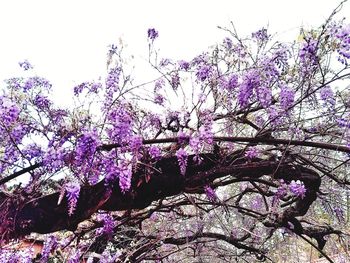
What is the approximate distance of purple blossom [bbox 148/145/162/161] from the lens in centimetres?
271

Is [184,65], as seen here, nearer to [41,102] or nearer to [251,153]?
[251,153]

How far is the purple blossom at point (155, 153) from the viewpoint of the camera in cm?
271

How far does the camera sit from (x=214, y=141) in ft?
8.75

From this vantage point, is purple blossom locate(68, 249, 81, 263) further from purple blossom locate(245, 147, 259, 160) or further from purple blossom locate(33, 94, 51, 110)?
purple blossom locate(245, 147, 259, 160)

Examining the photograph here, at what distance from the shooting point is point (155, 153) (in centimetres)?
272

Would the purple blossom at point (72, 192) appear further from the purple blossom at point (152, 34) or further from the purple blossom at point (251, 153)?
the purple blossom at point (152, 34)

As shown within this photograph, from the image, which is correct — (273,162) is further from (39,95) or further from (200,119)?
(39,95)

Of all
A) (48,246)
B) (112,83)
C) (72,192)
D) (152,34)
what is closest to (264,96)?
(152,34)

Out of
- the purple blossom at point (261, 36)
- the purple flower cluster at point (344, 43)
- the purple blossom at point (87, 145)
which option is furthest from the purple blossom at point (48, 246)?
the purple flower cluster at point (344, 43)

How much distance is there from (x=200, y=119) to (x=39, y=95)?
1.06m

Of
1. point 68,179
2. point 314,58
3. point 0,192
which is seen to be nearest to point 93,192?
→ point 68,179

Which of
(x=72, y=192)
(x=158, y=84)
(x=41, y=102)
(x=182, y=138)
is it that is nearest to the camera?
(x=72, y=192)

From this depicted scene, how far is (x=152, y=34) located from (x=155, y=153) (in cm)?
86

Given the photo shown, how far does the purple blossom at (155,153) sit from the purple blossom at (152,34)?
2.66 feet
